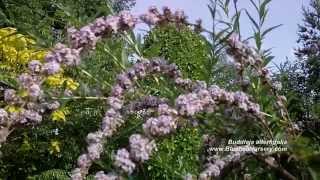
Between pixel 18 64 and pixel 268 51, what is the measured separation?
661 cm

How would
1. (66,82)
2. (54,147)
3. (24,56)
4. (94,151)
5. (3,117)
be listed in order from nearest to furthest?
(94,151) → (3,117) → (66,82) → (54,147) → (24,56)

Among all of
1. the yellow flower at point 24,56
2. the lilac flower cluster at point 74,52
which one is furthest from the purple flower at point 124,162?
the yellow flower at point 24,56

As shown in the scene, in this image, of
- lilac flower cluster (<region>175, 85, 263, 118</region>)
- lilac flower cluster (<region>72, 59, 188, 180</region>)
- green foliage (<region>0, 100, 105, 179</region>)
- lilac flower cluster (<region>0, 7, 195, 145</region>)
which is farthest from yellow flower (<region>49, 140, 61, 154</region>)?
lilac flower cluster (<region>175, 85, 263, 118</region>)

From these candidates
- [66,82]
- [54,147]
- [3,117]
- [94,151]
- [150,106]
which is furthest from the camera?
[54,147]

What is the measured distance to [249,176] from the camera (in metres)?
1.64

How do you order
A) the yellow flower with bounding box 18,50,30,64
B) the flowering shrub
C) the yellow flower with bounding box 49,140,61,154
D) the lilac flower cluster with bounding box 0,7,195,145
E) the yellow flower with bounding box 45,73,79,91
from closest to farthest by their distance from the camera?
the flowering shrub < the lilac flower cluster with bounding box 0,7,195,145 < the yellow flower with bounding box 45,73,79,91 < the yellow flower with bounding box 49,140,61,154 < the yellow flower with bounding box 18,50,30,64

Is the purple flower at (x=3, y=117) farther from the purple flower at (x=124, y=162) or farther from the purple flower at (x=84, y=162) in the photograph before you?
the purple flower at (x=124, y=162)

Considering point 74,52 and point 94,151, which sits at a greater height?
point 74,52

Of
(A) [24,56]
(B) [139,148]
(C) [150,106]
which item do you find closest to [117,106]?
(C) [150,106]

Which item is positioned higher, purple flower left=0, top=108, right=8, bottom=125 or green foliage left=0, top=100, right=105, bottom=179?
purple flower left=0, top=108, right=8, bottom=125

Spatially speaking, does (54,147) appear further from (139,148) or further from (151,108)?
(139,148)

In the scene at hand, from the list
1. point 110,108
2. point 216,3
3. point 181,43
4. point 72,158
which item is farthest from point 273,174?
point 72,158

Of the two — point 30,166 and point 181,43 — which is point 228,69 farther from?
point 30,166

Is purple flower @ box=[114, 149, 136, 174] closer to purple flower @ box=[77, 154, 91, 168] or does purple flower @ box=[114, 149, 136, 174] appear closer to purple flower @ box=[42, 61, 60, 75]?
purple flower @ box=[77, 154, 91, 168]
